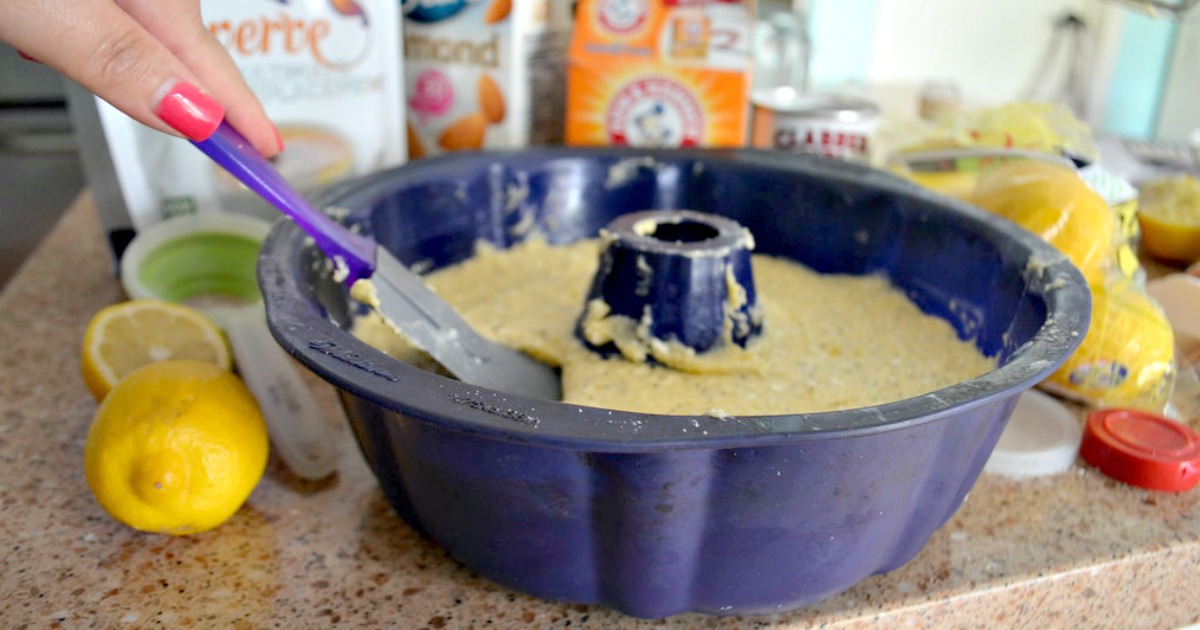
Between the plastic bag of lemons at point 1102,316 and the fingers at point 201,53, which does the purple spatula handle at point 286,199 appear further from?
the plastic bag of lemons at point 1102,316

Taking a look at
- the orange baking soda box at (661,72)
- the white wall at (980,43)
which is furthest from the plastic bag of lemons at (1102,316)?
the white wall at (980,43)

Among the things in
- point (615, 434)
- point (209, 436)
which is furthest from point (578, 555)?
point (209, 436)

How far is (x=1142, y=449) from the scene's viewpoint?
66 centimetres

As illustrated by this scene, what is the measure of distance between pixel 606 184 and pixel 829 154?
297 millimetres

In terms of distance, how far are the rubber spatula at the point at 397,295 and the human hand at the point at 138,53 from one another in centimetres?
4

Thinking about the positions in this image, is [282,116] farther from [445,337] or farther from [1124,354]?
[1124,354]

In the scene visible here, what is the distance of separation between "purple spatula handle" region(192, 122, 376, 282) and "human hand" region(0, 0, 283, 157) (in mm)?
27

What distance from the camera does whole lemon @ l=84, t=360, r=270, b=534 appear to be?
1.73 feet

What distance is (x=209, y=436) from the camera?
0.54m

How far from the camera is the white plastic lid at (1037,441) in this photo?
0.67 meters

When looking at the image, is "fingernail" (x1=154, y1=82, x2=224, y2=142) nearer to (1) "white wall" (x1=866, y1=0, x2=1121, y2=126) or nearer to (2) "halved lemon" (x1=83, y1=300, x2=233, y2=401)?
(2) "halved lemon" (x1=83, y1=300, x2=233, y2=401)

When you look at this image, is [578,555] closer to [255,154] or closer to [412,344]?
[412,344]

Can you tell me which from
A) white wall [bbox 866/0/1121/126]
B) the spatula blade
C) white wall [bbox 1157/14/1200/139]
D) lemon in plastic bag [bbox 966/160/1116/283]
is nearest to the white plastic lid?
lemon in plastic bag [bbox 966/160/1116/283]

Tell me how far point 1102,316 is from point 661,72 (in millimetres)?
536
